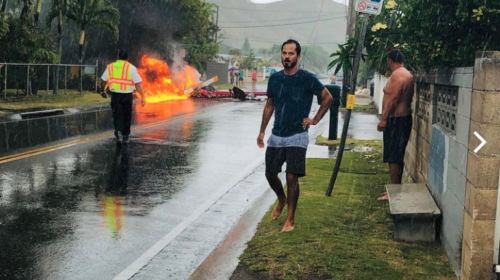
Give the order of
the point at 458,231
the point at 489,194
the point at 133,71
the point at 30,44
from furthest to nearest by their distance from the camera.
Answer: the point at 30,44 < the point at 133,71 < the point at 458,231 < the point at 489,194

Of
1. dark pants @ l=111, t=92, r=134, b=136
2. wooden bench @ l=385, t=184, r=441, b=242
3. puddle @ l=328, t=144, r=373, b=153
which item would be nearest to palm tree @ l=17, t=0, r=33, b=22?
dark pants @ l=111, t=92, r=134, b=136

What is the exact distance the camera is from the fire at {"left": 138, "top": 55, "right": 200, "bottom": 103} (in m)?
37.0

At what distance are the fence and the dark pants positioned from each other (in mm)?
11828

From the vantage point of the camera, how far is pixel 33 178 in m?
9.59

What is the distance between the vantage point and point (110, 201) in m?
8.31

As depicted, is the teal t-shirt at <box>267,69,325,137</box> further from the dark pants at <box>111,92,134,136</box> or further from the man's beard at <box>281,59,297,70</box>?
the dark pants at <box>111,92,134,136</box>

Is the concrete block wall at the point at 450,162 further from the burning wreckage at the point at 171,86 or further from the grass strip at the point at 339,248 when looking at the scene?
the burning wreckage at the point at 171,86

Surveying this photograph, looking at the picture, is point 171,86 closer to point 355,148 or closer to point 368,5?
point 355,148

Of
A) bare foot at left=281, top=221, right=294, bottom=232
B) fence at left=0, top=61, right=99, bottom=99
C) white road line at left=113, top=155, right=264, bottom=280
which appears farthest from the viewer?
fence at left=0, top=61, right=99, bottom=99

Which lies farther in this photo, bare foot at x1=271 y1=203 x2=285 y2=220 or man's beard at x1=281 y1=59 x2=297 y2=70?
bare foot at x1=271 y1=203 x2=285 y2=220

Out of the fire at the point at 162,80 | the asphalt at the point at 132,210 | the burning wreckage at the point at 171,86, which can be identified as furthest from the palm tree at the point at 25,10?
the asphalt at the point at 132,210

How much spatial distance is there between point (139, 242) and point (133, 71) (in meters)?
7.73

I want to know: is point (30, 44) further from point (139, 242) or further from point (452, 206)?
point (452, 206)

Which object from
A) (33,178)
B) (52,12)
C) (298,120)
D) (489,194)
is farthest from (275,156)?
(52,12)
